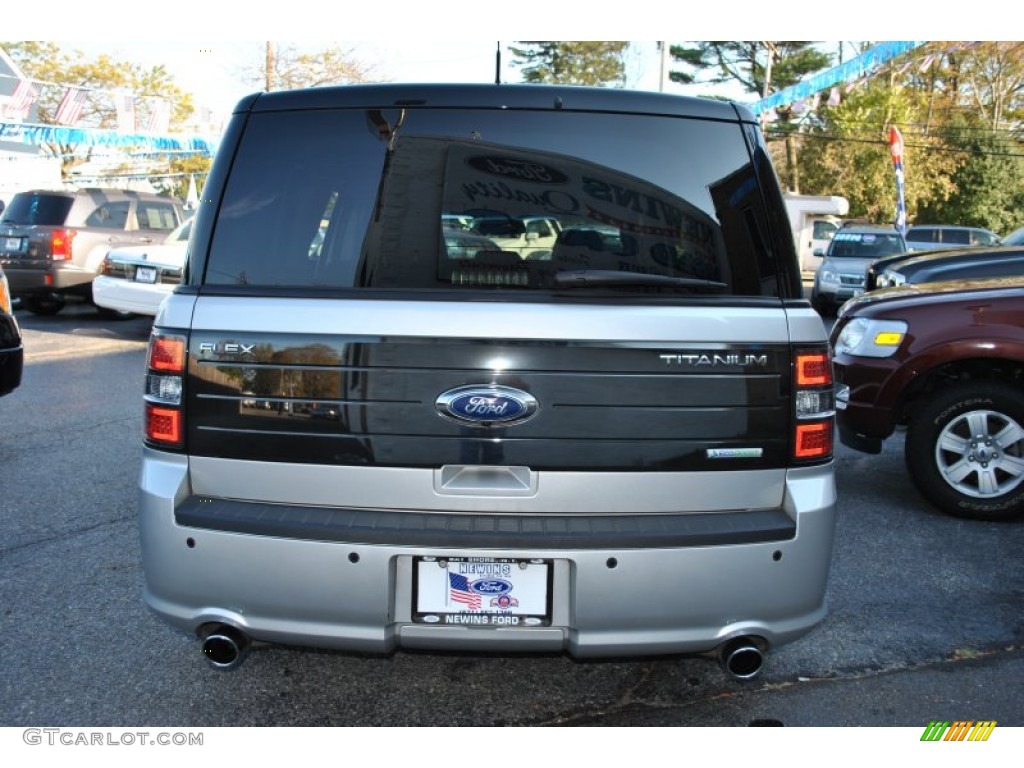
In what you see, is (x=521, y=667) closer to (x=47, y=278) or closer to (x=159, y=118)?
(x=47, y=278)

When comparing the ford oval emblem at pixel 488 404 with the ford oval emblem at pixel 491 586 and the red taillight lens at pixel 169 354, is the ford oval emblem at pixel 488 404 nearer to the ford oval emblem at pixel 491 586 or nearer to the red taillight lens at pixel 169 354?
the ford oval emblem at pixel 491 586

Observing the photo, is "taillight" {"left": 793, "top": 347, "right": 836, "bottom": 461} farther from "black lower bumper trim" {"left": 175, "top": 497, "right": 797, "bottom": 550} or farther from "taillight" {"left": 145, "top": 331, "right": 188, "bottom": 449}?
"taillight" {"left": 145, "top": 331, "right": 188, "bottom": 449}

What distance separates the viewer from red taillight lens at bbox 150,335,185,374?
254 cm

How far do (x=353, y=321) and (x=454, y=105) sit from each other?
71 centimetres

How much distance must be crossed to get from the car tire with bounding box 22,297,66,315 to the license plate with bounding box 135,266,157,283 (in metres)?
3.23

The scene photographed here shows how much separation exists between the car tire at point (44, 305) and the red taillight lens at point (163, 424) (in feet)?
41.6

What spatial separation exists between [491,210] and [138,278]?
33.0 ft

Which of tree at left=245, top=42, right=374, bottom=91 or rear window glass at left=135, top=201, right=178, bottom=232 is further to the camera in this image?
tree at left=245, top=42, right=374, bottom=91

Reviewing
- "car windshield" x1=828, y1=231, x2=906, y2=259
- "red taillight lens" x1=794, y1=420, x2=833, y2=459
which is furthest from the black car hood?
"car windshield" x1=828, y1=231, x2=906, y2=259

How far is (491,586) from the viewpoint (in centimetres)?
249

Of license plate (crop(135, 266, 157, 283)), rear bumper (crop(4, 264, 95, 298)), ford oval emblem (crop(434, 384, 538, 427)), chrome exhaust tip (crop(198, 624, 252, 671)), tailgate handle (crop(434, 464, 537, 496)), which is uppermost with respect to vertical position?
ford oval emblem (crop(434, 384, 538, 427))

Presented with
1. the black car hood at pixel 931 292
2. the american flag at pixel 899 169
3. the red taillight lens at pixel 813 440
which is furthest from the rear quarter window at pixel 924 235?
the red taillight lens at pixel 813 440

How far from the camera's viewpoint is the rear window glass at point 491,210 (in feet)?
8.40

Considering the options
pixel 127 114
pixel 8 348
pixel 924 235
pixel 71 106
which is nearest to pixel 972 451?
pixel 8 348
